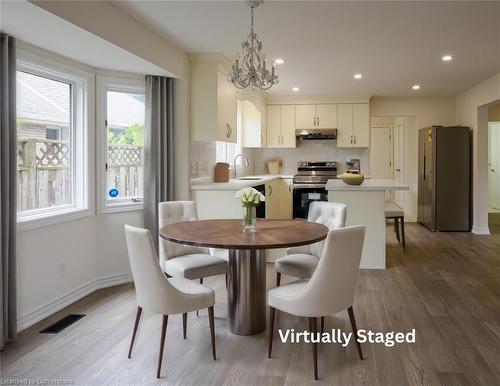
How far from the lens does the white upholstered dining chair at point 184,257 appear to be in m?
3.11

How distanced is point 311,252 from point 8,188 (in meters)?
2.22

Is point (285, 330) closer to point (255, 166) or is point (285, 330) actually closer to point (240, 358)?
point (240, 358)

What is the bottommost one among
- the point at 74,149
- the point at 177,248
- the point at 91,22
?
the point at 177,248

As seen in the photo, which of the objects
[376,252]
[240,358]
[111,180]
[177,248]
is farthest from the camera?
[376,252]

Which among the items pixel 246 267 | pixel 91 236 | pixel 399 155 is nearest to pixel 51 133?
pixel 91 236

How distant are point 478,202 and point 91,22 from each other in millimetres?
6361

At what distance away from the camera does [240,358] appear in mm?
2635

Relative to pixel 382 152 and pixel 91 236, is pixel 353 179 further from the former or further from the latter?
pixel 382 152

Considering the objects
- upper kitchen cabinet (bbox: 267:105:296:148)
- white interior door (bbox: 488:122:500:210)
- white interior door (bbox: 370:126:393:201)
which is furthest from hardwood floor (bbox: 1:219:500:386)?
white interior door (bbox: 488:122:500:210)

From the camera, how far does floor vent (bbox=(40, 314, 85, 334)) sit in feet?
10.1

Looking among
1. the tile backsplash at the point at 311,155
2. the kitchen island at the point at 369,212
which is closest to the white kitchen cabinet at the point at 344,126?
the tile backsplash at the point at 311,155

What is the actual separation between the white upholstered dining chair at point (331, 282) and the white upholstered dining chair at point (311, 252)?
600 mm

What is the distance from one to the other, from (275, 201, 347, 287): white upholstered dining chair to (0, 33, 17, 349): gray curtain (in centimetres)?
184

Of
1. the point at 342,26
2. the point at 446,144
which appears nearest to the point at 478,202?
the point at 446,144
